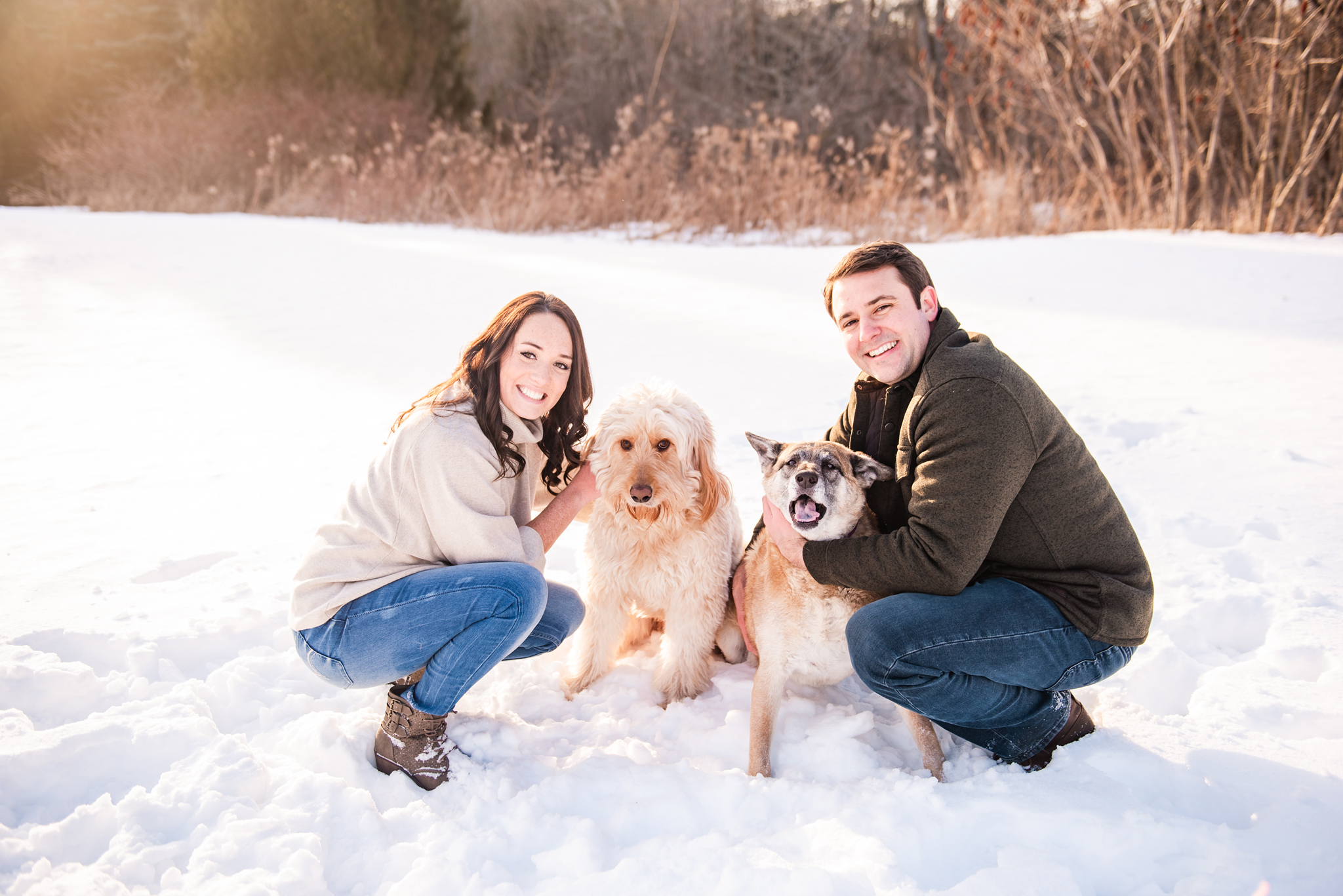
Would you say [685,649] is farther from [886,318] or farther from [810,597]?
[886,318]

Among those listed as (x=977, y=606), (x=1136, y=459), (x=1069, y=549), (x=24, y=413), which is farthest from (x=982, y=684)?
(x=24, y=413)

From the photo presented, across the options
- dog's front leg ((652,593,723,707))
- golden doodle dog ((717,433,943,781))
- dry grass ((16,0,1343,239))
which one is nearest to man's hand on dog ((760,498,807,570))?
golden doodle dog ((717,433,943,781))

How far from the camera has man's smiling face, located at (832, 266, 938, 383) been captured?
2381 millimetres

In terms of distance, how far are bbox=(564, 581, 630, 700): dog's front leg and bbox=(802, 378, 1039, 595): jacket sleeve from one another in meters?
1.12

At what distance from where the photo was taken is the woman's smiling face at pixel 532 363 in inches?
101

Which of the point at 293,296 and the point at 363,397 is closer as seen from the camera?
the point at 363,397

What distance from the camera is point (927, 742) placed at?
2420 millimetres

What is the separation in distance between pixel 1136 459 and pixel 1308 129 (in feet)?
24.3

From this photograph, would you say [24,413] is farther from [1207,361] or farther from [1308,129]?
[1308,129]

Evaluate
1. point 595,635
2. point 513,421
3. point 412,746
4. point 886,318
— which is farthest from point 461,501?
point 886,318

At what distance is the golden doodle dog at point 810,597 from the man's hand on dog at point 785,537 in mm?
27

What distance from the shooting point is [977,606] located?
89.4 inches

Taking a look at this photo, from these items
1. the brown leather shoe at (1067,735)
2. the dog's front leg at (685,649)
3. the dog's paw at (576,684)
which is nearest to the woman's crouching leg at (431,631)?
the dog's paw at (576,684)

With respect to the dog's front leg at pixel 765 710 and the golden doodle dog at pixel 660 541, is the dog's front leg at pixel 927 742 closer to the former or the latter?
the dog's front leg at pixel 765 710
